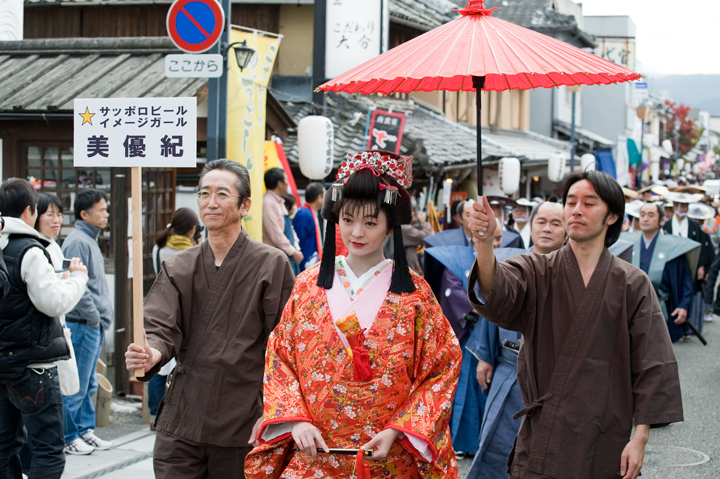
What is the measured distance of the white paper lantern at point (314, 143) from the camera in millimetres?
11344

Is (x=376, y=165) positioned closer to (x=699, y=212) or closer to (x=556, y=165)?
(x=699, y=212)

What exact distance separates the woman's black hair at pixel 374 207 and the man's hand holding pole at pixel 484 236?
347 millimetres

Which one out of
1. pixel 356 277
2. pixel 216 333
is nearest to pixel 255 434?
pixel 216 333

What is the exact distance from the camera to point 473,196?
19250 mm

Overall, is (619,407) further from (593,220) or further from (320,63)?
(320,63)

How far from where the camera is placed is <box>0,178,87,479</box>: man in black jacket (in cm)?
431

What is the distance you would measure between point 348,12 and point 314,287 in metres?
12.6

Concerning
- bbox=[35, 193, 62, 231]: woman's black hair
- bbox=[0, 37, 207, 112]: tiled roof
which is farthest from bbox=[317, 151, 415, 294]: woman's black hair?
bbox=[0, 37, 207, 112]: tiled roof

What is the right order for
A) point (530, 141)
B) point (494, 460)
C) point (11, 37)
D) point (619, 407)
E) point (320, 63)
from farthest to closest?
point (530, 141), point (320, 63), point (11, 37), point (494, 460), point (619, 407)

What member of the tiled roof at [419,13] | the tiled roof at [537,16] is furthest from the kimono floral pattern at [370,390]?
the tiled roof at [537,16]

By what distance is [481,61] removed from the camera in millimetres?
3068

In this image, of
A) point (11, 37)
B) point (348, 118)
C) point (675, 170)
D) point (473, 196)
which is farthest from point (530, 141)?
point (675, 170)

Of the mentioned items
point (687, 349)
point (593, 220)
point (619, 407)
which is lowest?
point (687, 349)

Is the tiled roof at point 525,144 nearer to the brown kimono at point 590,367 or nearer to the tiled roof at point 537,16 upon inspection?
the tiled roof at point 537,16
